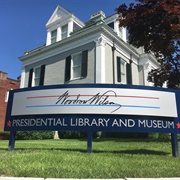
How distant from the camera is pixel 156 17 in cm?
1106

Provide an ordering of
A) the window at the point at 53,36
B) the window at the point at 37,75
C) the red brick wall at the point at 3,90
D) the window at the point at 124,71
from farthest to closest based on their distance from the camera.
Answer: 1. the red brick wall at the point at 3,90
2. the window at the point at 53,36
3. the window at the point at 37,75
4. the window at the point at 124,71

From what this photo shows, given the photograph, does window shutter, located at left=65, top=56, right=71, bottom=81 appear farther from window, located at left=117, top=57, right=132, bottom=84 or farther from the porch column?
window, located at left=117, top=57, right=132, bottom=84

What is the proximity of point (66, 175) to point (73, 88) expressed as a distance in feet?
12.1

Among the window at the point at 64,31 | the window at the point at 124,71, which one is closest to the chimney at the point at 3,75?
the window at the point at 64,31

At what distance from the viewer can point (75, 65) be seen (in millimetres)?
18953

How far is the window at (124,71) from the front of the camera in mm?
18750

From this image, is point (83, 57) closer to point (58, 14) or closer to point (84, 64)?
point (84, 64)

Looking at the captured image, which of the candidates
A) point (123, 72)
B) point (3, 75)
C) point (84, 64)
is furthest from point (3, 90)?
point (123, 72)

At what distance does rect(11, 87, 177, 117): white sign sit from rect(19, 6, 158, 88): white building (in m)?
9.24

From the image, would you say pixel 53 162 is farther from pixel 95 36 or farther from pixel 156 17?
pixel 95 36

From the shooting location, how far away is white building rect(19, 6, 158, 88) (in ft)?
57.3

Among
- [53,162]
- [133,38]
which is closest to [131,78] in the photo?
[133,38]

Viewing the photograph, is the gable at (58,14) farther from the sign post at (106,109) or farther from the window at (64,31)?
the sign post at (106,109)

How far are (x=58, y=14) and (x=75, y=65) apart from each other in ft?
22.7
